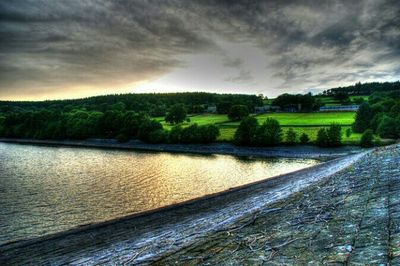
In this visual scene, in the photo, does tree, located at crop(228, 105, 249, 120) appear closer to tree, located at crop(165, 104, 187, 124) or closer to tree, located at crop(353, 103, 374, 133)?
tree, located at crop(165, 104, 187, 124)

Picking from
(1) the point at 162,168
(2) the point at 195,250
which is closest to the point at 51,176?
(1) the point at 162,168

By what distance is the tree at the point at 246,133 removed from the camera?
10344 centimetres

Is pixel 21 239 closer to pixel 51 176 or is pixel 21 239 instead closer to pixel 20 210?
pixel 20 210

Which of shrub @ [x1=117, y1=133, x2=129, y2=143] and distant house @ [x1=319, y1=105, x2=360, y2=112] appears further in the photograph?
distant house @ [x1=319, y1=105, x2=360, y2=112]

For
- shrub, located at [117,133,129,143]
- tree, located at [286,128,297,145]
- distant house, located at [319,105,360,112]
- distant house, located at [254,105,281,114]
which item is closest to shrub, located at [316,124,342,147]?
tree, located at [286,128,297,145]

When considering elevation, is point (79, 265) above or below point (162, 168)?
above

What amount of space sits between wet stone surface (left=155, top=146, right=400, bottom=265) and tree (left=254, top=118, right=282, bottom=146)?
9038cm

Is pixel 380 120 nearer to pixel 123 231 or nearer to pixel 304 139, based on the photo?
pixel 304 139

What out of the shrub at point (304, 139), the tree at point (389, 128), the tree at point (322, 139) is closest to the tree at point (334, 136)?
the tree at point (322, 139)

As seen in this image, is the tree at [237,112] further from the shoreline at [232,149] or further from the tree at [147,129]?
the shoreline at [232,149]

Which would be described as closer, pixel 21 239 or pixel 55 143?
pixel 21 239

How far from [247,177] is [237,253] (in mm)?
49212

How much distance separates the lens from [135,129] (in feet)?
423

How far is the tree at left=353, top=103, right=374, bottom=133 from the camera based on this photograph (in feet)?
349
